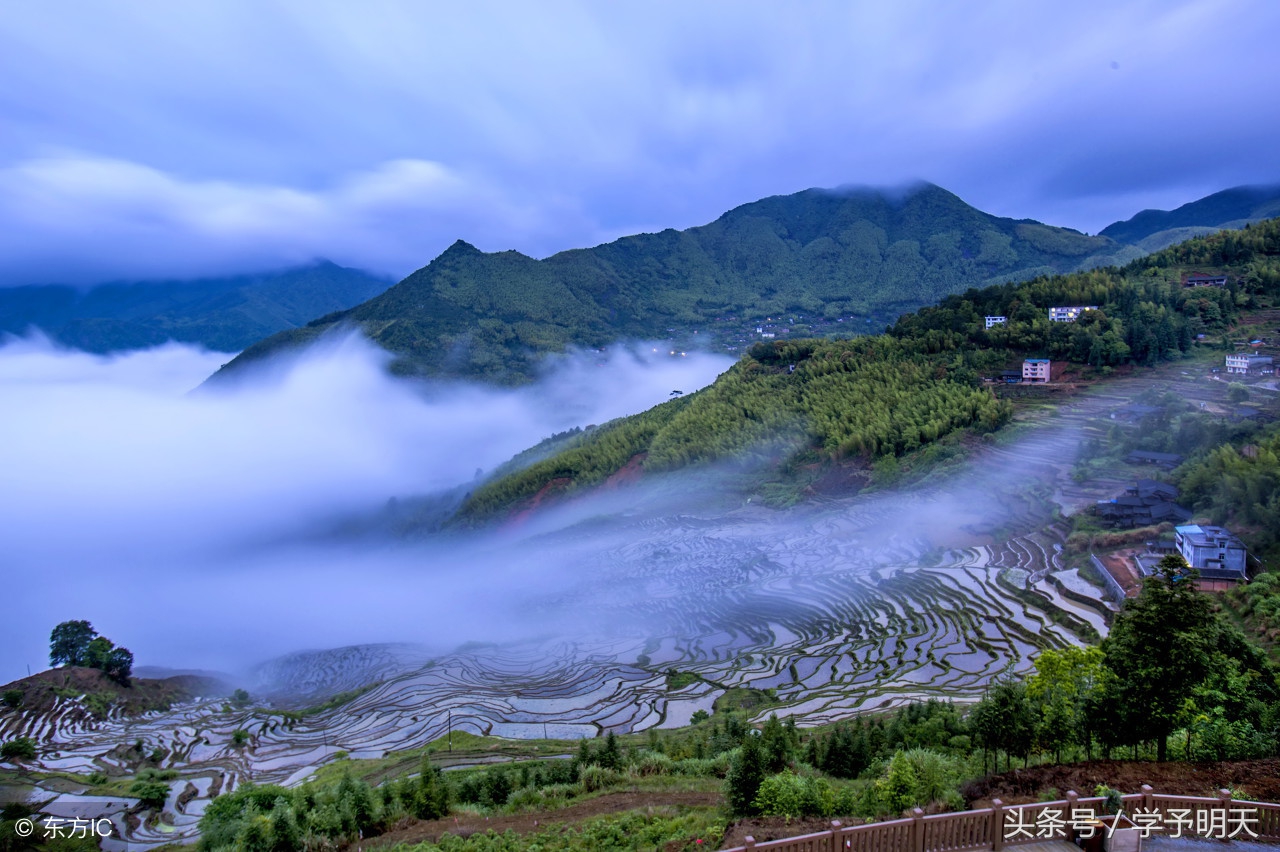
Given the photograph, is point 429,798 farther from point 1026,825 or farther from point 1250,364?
point 1250,364

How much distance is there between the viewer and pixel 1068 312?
229 feet

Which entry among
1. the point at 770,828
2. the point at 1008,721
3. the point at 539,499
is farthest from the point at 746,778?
the point at 539,499

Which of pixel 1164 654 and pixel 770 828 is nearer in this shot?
pixel 770 828

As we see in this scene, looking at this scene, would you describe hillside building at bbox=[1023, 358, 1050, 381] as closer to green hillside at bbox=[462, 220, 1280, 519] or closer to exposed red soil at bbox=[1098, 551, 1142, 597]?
green hillside at bbox=[462, 220, 1280, 519]

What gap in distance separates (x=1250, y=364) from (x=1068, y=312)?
16580mm

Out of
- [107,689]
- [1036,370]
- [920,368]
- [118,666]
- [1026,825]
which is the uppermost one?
[920,368]

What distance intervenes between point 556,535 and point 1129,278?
65.1 meters

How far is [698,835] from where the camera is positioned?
13.3 m

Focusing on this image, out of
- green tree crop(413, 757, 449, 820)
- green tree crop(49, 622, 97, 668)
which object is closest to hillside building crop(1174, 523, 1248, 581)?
green tree crop(413, 757, 449, 820)

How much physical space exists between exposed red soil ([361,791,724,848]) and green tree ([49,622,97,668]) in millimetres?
44107

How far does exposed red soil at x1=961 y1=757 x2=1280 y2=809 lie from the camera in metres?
11.8

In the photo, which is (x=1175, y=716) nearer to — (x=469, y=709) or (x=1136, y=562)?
(x=1136, y=562)

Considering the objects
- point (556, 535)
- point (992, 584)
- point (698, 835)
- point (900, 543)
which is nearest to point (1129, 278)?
point (900, 543)

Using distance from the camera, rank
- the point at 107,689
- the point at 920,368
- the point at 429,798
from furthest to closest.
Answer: the point at 920,368 < the point at 107,689 < the point at 429,798
